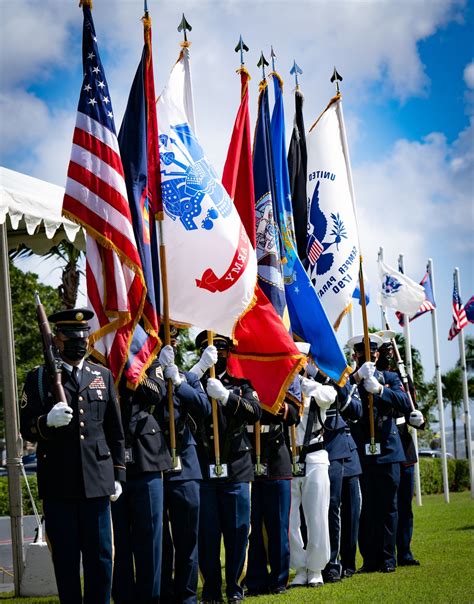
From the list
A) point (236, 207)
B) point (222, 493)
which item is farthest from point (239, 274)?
point (222, 493)

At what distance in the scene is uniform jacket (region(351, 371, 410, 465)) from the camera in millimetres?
10508

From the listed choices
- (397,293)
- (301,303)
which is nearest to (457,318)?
(397,293)

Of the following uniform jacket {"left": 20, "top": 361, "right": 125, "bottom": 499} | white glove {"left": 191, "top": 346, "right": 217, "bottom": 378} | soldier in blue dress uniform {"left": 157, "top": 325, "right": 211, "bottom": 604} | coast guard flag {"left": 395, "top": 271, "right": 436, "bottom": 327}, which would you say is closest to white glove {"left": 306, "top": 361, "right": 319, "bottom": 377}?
white glove {"left": 191, "top": 346, "right": 217, "bottom": 378}

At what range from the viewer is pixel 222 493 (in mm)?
8383

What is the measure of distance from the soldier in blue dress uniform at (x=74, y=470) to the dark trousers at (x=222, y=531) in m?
1.85

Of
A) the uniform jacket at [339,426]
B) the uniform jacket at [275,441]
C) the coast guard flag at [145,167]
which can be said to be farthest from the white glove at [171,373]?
the uniform jacket at [339,426]

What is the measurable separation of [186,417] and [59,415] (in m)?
2.06

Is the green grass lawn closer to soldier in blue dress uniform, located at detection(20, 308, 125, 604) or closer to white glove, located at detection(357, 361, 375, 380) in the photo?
white glove, located at detection(357, 361, 375, 380)

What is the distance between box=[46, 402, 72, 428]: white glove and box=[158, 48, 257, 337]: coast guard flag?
2277mm

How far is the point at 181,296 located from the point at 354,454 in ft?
9.69

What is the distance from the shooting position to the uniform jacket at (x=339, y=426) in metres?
9.97

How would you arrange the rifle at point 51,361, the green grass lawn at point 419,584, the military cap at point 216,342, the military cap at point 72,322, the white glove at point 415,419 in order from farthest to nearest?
the white glove at point 415,419
the military cap at point 216,342
the green grass lawn at point 419,584
the military cap at point 72,322
the rifle at point 51,361

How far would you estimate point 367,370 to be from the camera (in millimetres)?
10195

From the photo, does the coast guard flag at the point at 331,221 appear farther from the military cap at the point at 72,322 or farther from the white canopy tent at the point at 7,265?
the military cap at the point at 72,322
